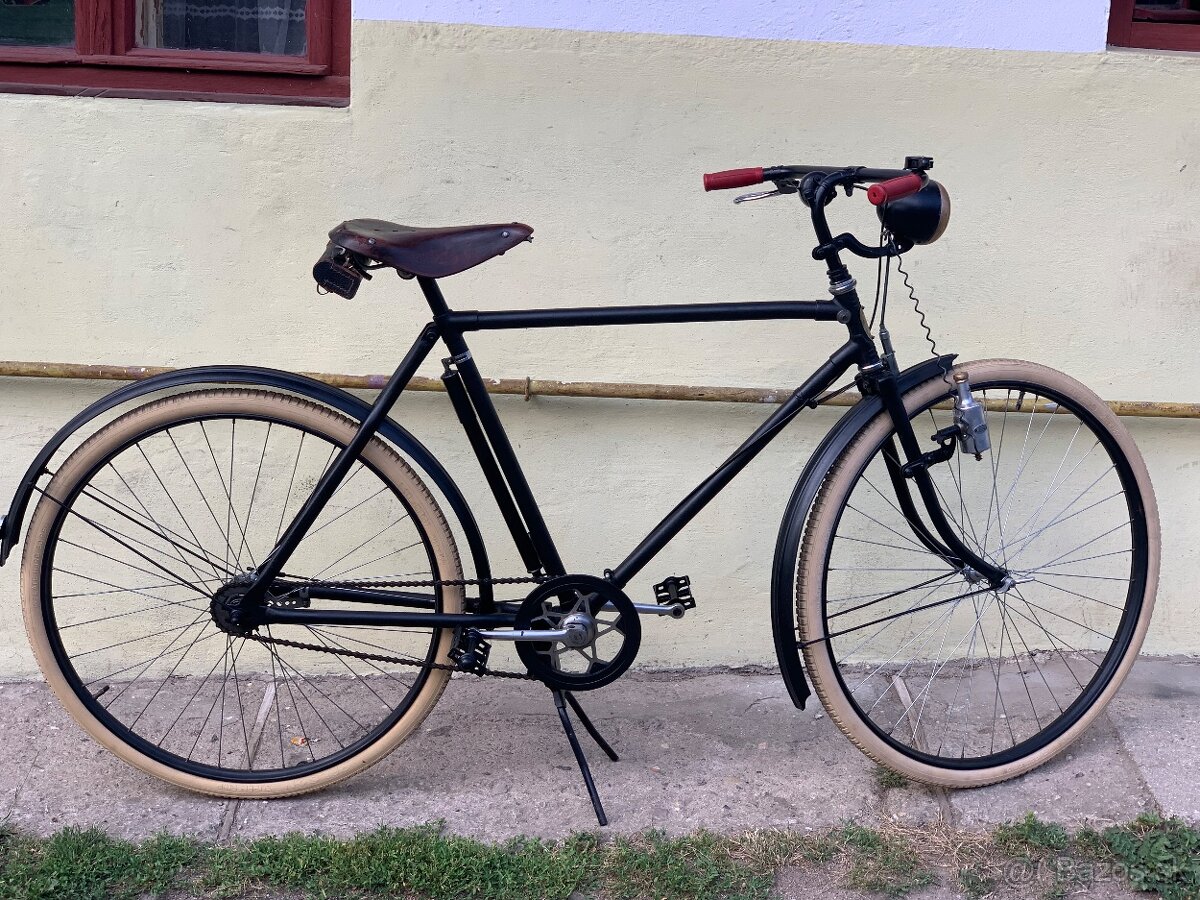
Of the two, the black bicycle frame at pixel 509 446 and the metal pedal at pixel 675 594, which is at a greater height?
the black bicycle frame at pixel 509 446

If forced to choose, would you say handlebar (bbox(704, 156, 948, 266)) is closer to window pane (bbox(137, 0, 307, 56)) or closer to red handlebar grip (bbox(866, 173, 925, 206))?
red handlebar grip (bbox(866, 173, 925, 206))

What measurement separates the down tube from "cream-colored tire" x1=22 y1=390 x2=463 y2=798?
45cm

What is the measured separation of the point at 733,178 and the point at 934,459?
809 mm

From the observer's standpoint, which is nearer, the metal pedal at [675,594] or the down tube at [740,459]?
the down tube at [740,459]

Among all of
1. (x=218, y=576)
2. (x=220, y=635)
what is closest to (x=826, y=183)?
(x=218, y=576)

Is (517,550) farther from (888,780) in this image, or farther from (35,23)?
(35,23)

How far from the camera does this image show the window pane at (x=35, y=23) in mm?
3365

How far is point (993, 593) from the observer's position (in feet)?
11.6

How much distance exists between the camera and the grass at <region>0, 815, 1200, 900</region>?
2814mm

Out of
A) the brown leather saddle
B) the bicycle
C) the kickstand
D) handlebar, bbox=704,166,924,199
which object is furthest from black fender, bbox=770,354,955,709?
the brown leather saddle

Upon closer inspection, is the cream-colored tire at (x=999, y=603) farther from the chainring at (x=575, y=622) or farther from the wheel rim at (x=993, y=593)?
the chainring at (x=575, y=622)

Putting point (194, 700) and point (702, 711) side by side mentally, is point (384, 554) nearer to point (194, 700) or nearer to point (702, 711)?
point (194, 700)

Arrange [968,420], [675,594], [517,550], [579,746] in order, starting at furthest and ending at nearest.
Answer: [517,550] → [579,746] → [675,594] → [968,420]

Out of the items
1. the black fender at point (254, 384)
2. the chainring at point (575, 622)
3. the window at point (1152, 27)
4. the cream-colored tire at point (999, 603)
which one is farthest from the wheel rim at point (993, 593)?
the black fender at point (254, 384)
